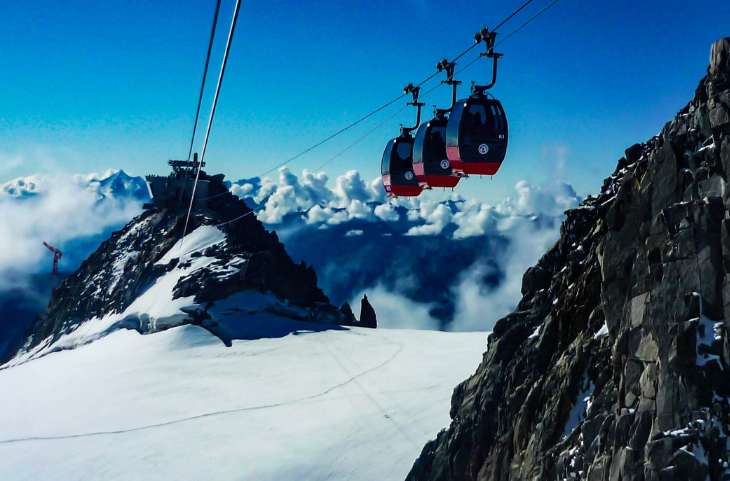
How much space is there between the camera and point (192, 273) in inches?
2931

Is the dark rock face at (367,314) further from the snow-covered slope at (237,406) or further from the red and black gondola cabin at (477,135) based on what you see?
the red and black gondola cabin at (477,135)

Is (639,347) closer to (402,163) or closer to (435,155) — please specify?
(435,155)

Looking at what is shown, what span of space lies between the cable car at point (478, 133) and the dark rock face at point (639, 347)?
13.7ft

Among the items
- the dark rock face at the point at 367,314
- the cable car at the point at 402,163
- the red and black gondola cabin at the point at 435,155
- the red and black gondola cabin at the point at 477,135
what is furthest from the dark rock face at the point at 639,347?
the dark rock face at the point at 367,314

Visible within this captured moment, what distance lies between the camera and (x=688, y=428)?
16.2 metres

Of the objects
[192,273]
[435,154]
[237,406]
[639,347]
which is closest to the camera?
[639,347]

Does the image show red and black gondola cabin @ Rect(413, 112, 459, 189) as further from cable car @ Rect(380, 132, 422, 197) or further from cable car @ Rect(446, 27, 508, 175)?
cable car @ Rect(380, 132, 422, 197)

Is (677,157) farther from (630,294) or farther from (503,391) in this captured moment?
(503,391)

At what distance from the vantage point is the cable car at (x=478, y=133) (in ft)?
75.9

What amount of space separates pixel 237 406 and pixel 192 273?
30015mm

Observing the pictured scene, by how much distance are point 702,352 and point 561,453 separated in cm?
531

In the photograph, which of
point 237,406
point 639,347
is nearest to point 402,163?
point 639,347

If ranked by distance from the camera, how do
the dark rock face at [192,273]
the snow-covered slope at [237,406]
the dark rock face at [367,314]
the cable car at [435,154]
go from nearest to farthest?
1. the cable car at [435,154]
2. the snow-covered slope at [237,406]
3. the dark rock face at [192,273]
4. the dark rock face at [367,314]

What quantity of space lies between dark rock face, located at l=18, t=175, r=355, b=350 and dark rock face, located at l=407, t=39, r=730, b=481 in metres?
47.4
